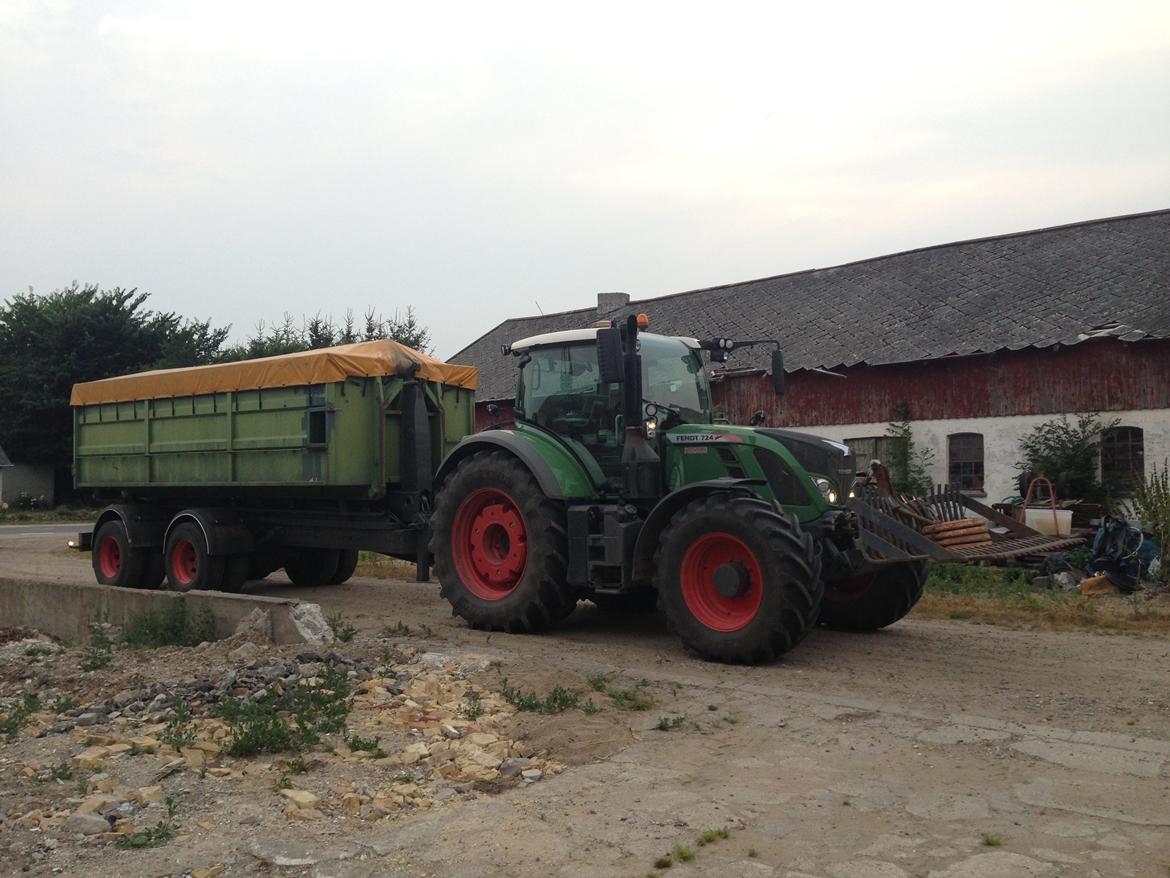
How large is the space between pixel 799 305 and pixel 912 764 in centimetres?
1810

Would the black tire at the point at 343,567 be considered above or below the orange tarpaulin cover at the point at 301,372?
below

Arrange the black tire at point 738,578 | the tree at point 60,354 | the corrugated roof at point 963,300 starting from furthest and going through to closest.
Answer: the tree at point 60,354 → the corrugated roof at point 963,300 → the black tire at point 738,578

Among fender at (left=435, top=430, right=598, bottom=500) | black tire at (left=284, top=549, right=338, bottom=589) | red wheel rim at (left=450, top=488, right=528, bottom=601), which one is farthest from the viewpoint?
black tire at (left=284, top=549, right=338, bottom=589)

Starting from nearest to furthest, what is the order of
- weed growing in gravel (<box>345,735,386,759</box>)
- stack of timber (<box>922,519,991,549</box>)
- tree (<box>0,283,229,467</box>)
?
1. weed growing in gravel (<box>345,735,386,759</box>)
2. stack of timber (<box>922,519,991,549</box>)
3. tree (<box>0,283,229,467</box>)

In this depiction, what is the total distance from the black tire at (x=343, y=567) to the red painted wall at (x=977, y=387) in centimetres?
281

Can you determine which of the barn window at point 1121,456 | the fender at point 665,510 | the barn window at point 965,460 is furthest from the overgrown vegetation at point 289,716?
the barn window at point 965,460

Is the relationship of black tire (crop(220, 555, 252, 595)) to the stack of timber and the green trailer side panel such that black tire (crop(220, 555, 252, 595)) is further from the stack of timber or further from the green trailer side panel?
the stack of timber

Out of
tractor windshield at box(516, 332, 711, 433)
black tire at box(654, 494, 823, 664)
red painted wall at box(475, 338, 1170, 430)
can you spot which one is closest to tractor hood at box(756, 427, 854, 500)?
black tire at box(654, 494, 823, 664)

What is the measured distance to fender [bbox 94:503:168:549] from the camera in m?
12.6

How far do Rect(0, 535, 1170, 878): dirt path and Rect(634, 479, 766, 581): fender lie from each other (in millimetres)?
692

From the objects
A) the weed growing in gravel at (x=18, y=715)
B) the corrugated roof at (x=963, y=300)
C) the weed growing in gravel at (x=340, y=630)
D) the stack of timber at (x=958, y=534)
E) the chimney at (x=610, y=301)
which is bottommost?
the weed growing in gravel at (x=18, y=715)

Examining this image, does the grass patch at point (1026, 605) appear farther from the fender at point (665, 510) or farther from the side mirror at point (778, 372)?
the fender at point (665, 510)

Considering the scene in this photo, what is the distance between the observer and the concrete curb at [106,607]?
27.9ft

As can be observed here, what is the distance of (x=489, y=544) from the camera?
30.7ft
